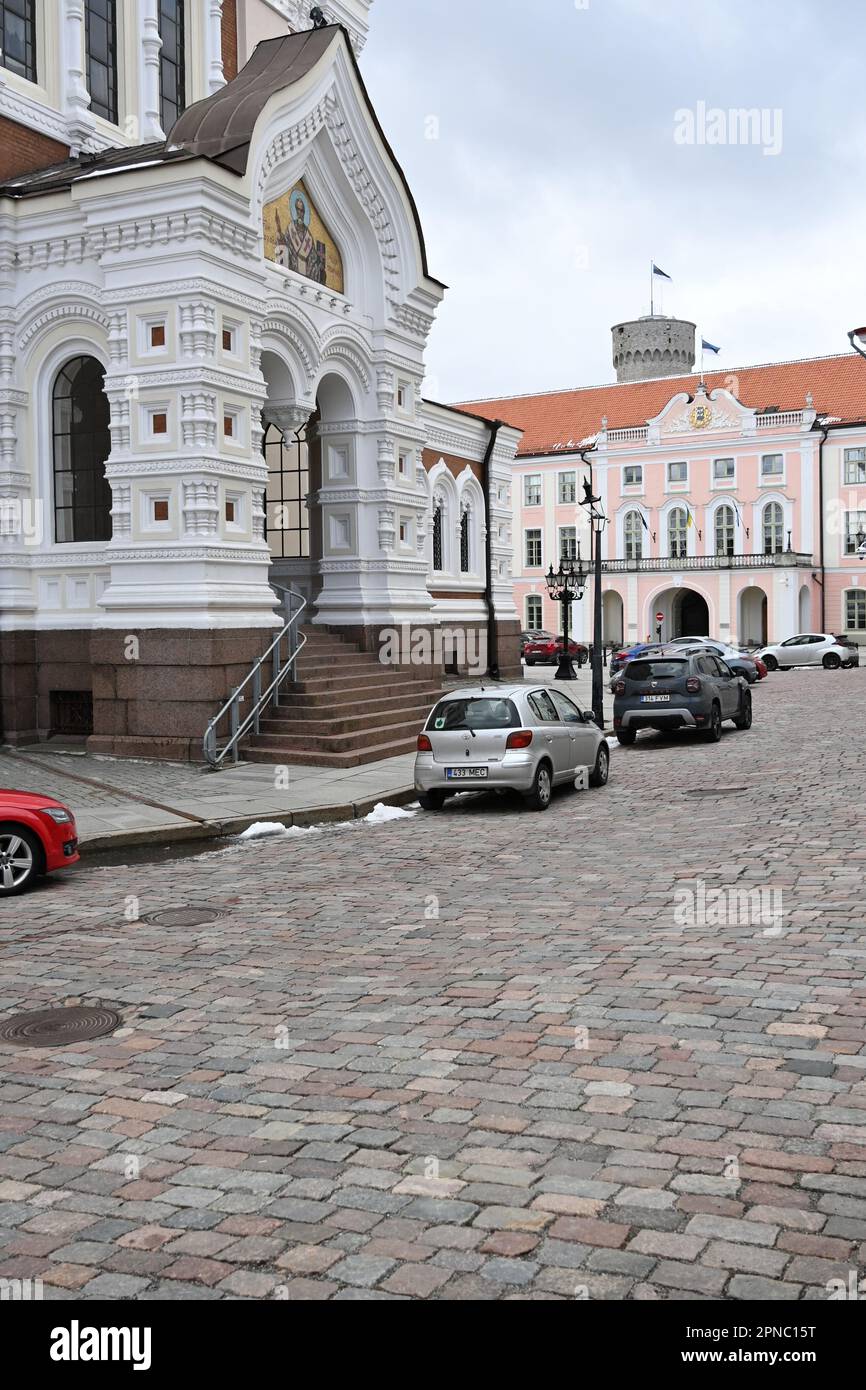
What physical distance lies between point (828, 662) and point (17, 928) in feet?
144

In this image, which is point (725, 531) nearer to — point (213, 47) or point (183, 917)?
point (213, 47)

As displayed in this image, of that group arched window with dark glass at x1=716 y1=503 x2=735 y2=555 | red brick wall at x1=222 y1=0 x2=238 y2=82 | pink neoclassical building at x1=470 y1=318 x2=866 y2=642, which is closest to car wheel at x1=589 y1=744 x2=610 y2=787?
red brick wall at x1=222 y1=0 x2=238 y2=82

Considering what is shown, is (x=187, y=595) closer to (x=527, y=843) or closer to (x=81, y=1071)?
(x=527, y=843)

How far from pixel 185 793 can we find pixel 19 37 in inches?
557

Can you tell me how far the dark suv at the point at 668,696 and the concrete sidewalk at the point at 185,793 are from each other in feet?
15.8

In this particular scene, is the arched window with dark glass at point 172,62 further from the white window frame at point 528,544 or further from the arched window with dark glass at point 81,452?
the white window frame at point 528,544

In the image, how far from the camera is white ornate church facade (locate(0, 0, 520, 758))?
17.7 metres

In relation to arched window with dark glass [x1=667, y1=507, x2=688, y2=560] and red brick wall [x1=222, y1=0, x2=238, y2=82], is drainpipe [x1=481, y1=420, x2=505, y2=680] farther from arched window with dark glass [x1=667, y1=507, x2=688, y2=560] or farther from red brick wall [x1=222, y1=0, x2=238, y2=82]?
arched window with dark glass [x1=667, y1=507, x2=688, y2=560]

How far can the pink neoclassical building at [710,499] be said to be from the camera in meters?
66.4

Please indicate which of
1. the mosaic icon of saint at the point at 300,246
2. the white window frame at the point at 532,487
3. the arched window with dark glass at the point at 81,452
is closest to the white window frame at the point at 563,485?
the white window frame at the point at 532,487

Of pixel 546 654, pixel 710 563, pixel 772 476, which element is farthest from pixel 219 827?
pixel 772 476

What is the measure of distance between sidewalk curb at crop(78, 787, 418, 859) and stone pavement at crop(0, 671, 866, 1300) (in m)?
1.85

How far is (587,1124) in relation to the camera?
199 inches
